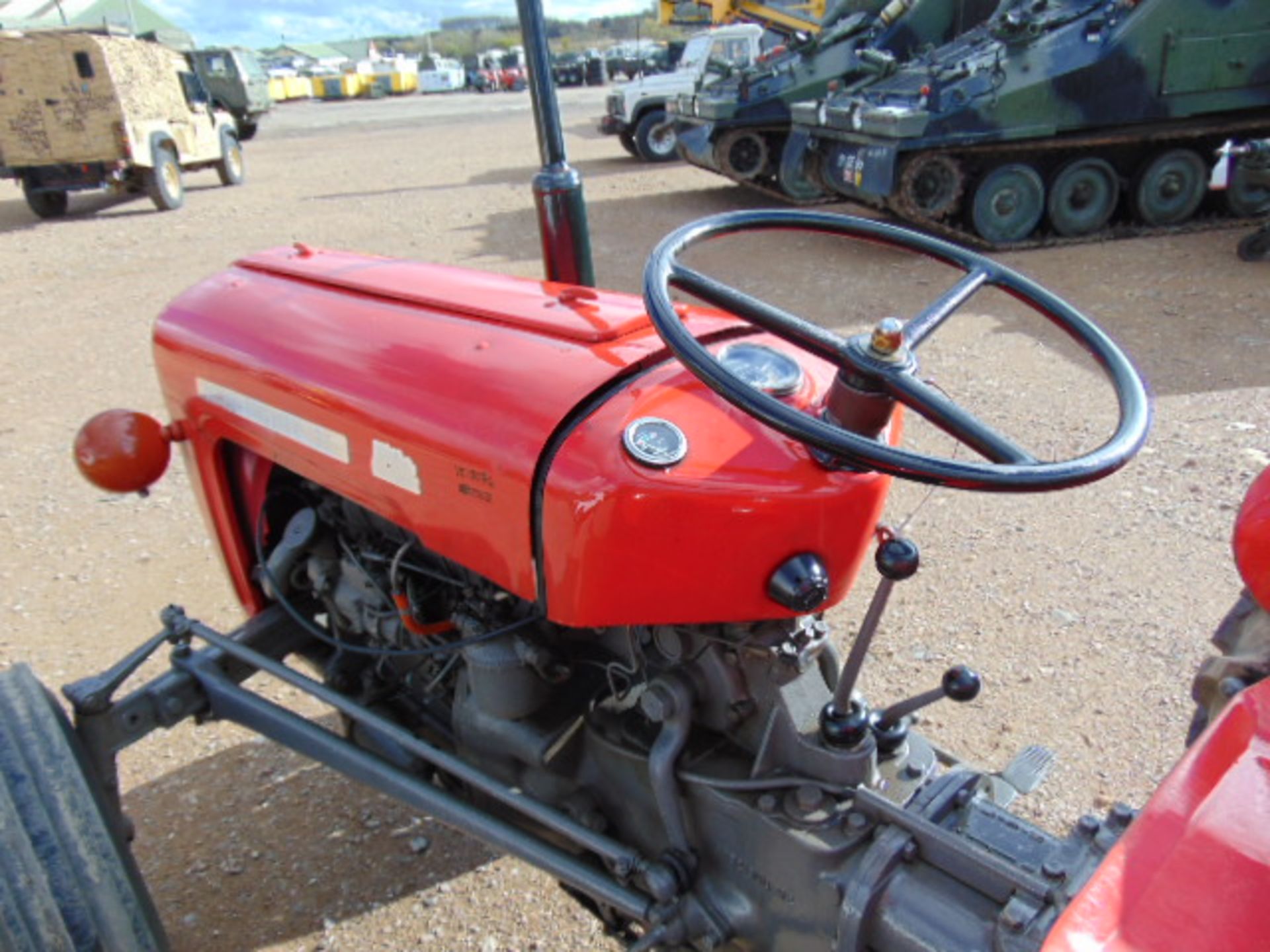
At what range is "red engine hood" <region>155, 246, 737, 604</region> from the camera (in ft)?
4.95

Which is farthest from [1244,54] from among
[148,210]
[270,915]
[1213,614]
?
[148,210]

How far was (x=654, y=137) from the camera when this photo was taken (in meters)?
13.7

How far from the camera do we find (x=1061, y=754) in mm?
2510

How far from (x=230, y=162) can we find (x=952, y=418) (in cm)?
1507

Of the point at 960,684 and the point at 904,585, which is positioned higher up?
the point at 960,684

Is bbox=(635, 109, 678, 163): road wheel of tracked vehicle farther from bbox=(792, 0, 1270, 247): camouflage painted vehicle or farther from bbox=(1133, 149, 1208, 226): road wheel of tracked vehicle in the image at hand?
bbox=(1133, 149, 1208, 226): road wheel of tracked vehicle

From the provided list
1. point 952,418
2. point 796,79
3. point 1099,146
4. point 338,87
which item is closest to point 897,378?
point 952,418

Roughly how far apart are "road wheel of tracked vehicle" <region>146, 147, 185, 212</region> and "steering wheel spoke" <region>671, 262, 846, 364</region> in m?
12.5

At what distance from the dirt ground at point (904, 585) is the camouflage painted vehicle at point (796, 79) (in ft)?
7.74

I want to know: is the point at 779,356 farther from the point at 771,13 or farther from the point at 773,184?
the point at 771,13

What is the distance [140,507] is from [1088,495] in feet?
12.0

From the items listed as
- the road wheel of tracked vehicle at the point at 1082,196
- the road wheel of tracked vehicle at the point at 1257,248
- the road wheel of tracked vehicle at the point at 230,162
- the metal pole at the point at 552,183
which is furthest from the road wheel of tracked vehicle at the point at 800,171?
the road wheel of tracked vehicle at the point at 230,162

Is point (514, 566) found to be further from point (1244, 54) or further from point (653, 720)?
point (1244, 54)

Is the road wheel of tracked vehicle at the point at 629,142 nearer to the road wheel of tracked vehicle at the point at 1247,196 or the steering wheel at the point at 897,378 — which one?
the road wheel of tracked vehicle at the point at 1247,196
